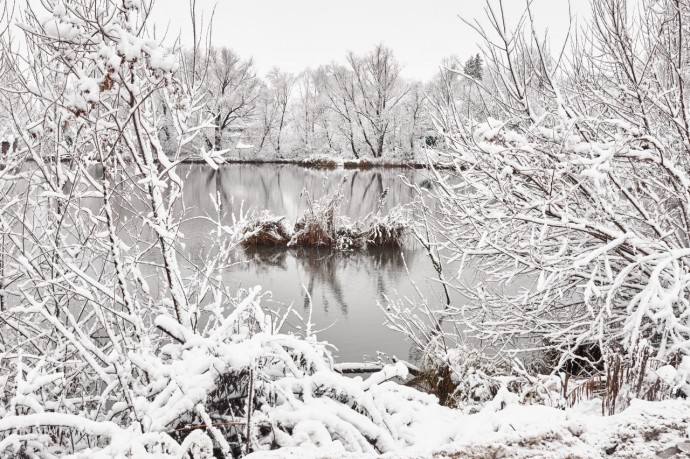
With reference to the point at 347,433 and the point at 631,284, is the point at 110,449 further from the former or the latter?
the point at 631,284

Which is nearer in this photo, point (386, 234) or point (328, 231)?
point (328, 231)

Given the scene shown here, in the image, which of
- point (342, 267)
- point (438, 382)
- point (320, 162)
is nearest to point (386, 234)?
point (342, 267)

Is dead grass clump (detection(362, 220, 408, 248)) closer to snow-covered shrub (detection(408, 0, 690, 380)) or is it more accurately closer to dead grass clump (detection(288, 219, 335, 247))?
dead grass clump (detection(288, 219, 335, 247))

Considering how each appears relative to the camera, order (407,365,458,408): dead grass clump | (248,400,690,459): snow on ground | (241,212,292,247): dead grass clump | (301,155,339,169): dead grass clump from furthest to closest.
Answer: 1. (301,155,339,169): dead grass clump
2. (241,212,292,247): dead grass clump
3. (407,365,458,408): dead grass clump
4. (248,400,690,459): snow on ground

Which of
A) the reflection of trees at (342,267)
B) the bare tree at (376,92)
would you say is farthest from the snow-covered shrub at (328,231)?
the bare tree at (376,92)

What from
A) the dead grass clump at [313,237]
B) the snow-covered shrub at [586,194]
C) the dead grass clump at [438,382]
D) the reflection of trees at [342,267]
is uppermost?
the snow-covered shrub at [586,194]

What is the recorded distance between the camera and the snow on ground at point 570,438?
65.0 inches

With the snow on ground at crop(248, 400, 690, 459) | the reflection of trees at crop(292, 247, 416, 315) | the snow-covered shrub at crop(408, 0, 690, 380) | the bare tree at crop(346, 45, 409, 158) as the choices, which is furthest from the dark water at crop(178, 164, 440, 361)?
the bare tree at crop(346, 45, 409, 158)

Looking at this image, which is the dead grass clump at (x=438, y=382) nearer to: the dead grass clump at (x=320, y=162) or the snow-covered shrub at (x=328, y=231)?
the snow-covered shrub at (x=328, y=231)

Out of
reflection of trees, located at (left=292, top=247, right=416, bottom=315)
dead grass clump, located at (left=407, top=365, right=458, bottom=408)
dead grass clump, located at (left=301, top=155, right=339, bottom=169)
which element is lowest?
dead grass clump, located at (left=407, top=365, right=458, bottom=408)

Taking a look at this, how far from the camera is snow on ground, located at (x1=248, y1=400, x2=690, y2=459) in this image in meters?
1.65

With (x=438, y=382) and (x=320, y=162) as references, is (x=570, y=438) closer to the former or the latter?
(x=438, y=382)

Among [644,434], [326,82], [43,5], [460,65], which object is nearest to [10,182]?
[43,5]

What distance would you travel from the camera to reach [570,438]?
1.75m
